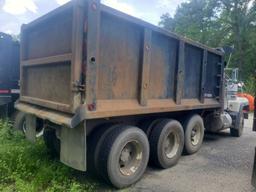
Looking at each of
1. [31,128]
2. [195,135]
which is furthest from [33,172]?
[195,135]

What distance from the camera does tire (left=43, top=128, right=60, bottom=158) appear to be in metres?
5.00

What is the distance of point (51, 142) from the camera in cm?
514

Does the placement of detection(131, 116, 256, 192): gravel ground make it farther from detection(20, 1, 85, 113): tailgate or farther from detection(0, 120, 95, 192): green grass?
detection(20, 1, 85, 113): tailgate

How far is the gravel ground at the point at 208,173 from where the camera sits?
13.9 feet

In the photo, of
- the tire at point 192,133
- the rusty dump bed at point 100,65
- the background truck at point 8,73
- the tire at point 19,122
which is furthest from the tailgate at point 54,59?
the tire at point 192,133

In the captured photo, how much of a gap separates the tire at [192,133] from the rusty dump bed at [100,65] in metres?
0.38

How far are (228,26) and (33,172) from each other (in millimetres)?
28965

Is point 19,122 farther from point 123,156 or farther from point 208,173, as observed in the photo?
point 208,173

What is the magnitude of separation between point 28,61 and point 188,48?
3075 mm

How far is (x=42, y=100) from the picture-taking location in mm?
4500

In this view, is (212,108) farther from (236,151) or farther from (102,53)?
(102,53)

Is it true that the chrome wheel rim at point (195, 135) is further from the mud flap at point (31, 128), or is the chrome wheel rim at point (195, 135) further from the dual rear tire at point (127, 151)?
the mud flap at point (31, 128)

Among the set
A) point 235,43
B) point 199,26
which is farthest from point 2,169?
point 199,26

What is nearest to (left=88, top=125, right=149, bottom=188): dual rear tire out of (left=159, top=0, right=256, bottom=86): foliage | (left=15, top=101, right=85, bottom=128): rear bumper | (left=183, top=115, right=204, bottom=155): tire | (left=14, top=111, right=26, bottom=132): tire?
(left=15, top=101, right=85, bottom=128): rear bumper
